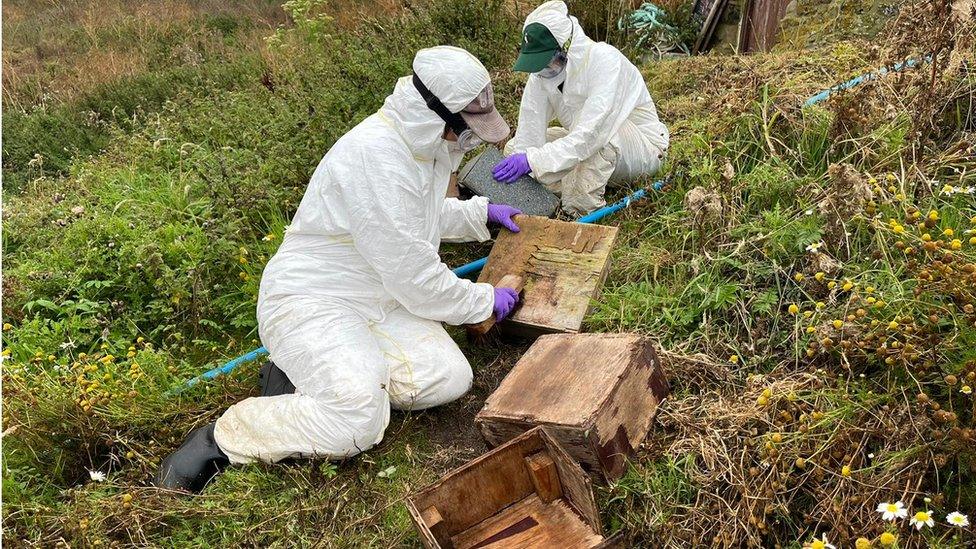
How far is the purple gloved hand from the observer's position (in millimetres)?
3785

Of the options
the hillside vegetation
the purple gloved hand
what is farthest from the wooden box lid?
the purple gloved hand

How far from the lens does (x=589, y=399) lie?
255 cm

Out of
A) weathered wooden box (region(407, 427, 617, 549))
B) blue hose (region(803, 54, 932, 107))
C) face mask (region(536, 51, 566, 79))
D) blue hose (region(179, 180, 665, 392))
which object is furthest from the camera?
face mask (region(536, 51, 566, 79))

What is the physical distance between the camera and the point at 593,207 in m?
4.16

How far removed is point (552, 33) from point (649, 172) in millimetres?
1012

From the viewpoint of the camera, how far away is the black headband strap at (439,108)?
116 inches

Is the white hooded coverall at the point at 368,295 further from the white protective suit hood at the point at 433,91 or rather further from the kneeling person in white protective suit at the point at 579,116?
the kneeling person in white protective suit at the point at 579,116

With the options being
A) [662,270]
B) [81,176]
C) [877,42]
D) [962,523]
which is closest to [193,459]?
[662,270]

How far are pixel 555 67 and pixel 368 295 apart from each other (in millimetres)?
1753

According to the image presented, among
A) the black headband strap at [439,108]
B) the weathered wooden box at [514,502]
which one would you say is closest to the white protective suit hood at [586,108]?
the black headband strap at [439,108]

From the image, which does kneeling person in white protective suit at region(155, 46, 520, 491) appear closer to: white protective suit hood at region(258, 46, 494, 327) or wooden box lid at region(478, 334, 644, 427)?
white protective suit hood at region(258, 46, 494, 327)

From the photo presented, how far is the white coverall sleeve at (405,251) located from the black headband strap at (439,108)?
0.28 m

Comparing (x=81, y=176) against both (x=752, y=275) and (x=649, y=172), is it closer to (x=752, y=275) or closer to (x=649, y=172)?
(x=649, y=172)

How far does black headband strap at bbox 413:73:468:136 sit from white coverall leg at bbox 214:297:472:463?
0.91 metres
